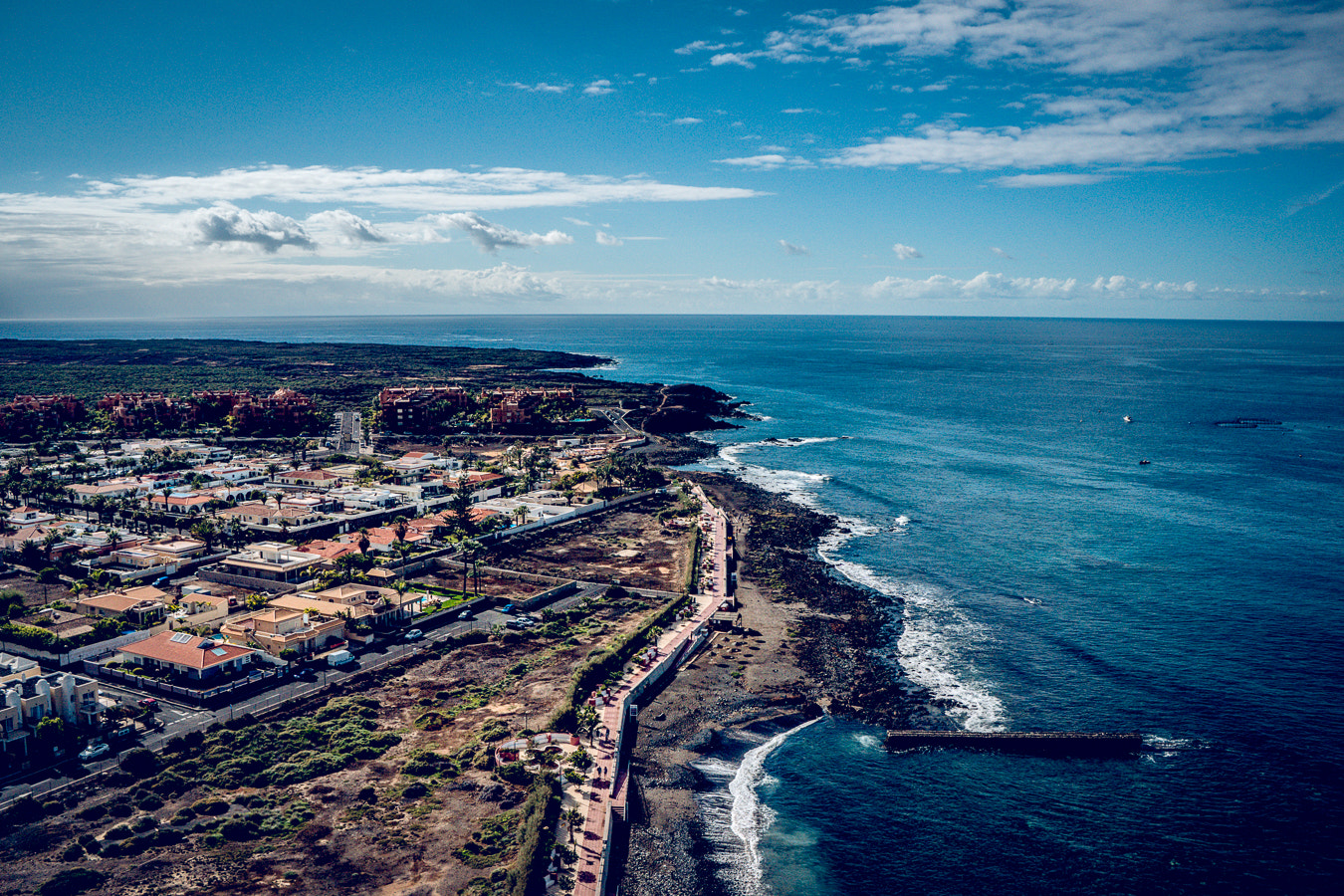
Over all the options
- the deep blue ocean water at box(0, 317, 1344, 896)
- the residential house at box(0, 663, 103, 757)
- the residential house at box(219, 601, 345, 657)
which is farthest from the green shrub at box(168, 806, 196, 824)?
the deep blue ocean water at box(0, 317, 1344, 896)

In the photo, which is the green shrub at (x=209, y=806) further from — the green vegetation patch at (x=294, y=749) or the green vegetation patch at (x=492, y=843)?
the green vegetation patch at (x=492, y=843)

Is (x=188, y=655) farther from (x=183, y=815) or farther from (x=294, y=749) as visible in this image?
(x=183, y=815)

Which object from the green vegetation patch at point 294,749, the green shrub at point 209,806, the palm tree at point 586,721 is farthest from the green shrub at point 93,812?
the palm tree at point 586,721

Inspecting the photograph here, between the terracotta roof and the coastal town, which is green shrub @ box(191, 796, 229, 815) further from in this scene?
the terracotta roof

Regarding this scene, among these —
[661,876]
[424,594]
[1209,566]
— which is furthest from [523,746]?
[1209,566]

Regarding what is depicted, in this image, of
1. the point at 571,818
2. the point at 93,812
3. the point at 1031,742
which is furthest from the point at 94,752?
the point at 1031,742
